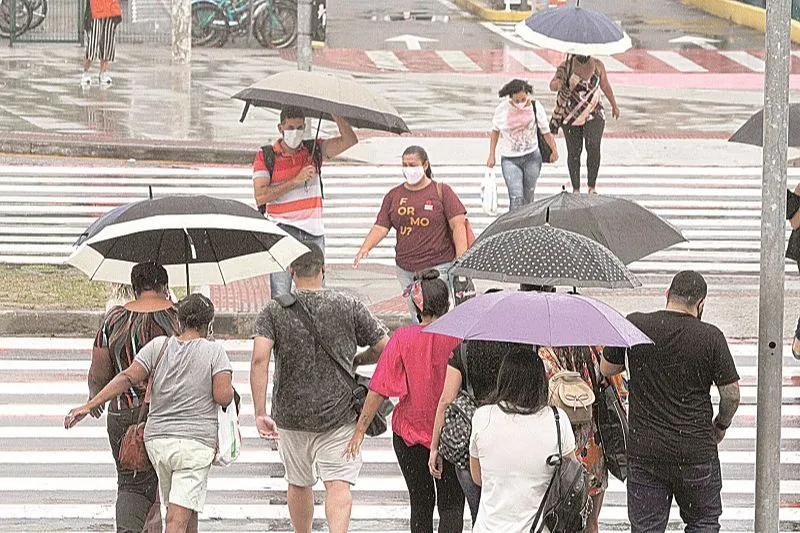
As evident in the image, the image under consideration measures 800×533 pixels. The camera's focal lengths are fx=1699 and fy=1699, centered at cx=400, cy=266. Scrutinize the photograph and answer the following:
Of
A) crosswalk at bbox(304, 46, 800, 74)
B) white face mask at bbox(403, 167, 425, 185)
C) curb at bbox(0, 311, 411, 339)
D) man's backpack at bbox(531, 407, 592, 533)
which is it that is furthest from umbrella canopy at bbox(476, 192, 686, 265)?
crosswalk at bbox(304, 46, 800, 74)

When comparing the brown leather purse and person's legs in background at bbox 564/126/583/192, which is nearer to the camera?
the brown leather purse

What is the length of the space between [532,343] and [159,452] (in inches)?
81.4

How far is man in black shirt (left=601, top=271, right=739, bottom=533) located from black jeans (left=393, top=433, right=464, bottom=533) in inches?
34.9

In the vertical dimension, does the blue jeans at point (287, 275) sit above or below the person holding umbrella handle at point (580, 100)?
below

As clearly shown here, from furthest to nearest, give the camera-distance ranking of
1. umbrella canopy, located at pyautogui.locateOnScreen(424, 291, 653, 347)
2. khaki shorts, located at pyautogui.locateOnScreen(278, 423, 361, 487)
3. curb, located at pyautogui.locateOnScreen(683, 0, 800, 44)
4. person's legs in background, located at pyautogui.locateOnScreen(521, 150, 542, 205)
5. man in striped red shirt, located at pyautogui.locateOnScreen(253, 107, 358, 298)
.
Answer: curb, located at pyautogui.locateOnScreen(683, 0, 800, 44) < person's legs in background, located at pyautogui.locateOnScreen(521, 150, 542, 205) < man in striped red shirt, located at pyautogui.locateOnScreen(253, 107, 358, 298) < khaki shorts, located at pyautogui.locateOnScreen(278, 423, 361, 487) < umbrella canopy, located at pyautogui.locateOnScreen(424, 291, 653, 347)

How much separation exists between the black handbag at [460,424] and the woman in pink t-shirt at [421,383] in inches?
11.3

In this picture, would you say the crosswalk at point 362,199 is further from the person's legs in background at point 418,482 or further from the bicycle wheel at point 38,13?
the bicycle wheel at point 38,13

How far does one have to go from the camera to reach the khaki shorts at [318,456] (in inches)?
344

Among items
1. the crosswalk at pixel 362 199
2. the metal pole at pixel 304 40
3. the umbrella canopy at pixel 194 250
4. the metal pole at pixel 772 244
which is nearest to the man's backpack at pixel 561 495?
the metal pole at pixel 772 244

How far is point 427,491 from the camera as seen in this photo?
8633mm

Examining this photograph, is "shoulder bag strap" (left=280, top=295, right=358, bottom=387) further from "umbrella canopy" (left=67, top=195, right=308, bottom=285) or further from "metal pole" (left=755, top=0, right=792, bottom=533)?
"metal pole" (left=755, top=0, right=792, bottom=533)

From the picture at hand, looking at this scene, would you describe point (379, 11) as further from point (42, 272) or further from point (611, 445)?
point (611, 445)

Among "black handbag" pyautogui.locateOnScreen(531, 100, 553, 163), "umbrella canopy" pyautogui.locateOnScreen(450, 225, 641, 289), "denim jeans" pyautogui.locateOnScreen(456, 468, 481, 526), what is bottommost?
"denim jeans" pyautogui.locateOnScreen(456, 468, 481, 526)

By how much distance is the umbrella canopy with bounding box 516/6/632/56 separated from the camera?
17266 mm
